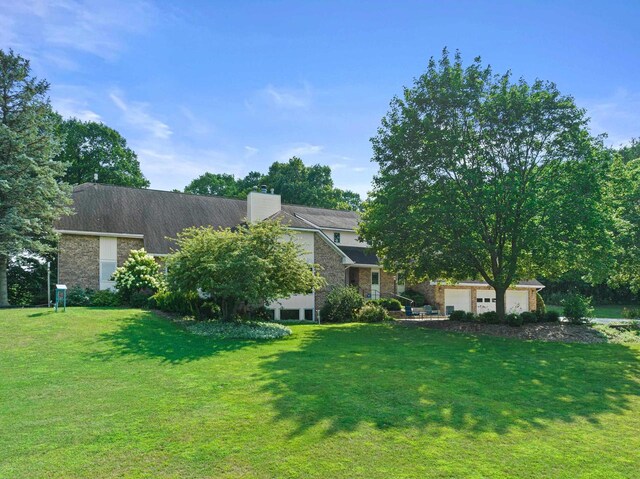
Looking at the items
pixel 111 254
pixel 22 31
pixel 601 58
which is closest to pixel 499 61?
pixel 601 58

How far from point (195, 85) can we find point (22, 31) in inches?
201

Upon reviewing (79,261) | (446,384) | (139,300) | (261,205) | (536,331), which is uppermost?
(261,205)

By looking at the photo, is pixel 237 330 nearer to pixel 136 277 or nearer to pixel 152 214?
pixel 136 277

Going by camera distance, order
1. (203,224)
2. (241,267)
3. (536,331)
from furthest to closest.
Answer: (203,224)
(536,331)
(241,267)

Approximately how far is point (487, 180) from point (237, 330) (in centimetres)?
1249

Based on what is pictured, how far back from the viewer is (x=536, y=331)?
19.3m

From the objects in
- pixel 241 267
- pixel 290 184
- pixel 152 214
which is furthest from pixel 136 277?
pixel 290 184

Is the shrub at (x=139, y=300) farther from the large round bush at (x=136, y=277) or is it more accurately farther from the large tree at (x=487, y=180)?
the large tree at (x=487, y=180)

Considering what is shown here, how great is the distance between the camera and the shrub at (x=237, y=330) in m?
Result: 16.0

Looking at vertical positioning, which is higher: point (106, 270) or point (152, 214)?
point (152, 214)

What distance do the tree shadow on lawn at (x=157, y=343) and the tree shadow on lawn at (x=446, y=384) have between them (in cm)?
217

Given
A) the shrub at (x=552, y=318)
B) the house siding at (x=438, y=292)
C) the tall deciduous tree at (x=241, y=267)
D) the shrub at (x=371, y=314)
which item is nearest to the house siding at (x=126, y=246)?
the tall deciduous tree at (x=241, y=267)

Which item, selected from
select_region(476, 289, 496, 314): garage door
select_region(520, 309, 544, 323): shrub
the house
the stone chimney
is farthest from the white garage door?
the stone chimney

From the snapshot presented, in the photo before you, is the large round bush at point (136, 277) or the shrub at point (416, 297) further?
the shrub at point (416, 297)
